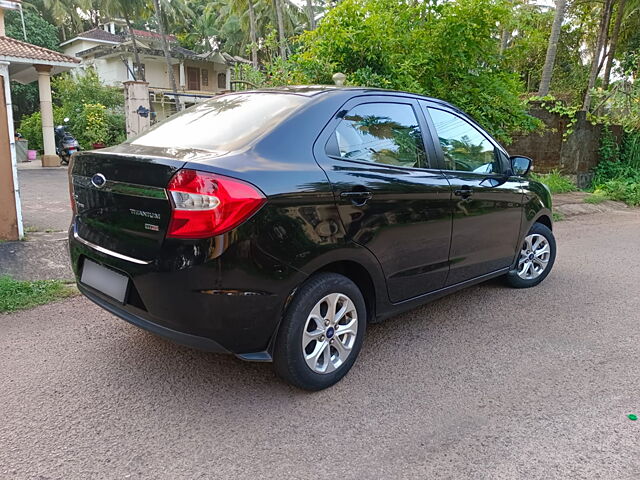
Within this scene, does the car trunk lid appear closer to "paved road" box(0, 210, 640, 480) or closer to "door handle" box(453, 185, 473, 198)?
"paved road" box(0, 210, 640, 480)

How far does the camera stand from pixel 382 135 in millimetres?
3344

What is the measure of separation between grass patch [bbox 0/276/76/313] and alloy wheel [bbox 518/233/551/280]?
4.13 m

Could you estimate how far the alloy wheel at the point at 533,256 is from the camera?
15.9ft

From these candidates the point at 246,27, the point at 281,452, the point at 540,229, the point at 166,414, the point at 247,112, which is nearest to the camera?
the point at 281,452

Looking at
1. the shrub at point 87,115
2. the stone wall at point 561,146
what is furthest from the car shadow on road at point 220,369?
the shrub at point 87,115

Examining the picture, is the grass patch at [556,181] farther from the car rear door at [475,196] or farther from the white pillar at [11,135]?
the white pillar at [11,135]

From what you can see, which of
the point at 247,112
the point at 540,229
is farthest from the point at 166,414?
the point at 540,229

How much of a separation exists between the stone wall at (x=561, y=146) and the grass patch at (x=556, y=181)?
17 cm

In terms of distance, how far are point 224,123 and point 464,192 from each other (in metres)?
1.80

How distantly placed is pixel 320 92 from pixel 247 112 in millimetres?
472

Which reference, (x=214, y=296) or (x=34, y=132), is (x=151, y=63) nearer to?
(x=34, y=132)

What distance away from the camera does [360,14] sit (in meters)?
6.78

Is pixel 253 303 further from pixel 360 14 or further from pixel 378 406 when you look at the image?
pixel 360 14

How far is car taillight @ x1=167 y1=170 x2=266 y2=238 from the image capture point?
240 cm
